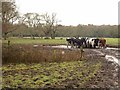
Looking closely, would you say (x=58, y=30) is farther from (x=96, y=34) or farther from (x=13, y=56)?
(x=13, y=56)

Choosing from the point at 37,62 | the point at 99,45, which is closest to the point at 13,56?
the point at 37,62

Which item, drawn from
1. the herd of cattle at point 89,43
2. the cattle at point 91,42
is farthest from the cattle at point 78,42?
the cattle at point 91,42

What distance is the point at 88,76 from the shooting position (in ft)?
39.2

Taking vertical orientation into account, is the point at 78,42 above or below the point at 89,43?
above

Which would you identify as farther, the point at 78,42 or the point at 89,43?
the point at 78,42

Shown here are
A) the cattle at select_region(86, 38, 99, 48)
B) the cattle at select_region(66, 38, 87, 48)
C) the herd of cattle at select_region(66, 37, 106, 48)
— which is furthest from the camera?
the cattle at select_region(66, 38, 87, 48)

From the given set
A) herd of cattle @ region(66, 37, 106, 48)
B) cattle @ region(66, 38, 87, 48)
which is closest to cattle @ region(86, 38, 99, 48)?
herd of cattle @ region(66, 37, 106, 48)

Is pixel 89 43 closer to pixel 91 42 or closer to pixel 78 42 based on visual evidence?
pixel 91 42

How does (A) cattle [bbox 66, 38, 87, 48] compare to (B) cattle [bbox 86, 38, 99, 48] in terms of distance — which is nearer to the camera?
(B) cattle [bbox 86, 38, 99, 48]

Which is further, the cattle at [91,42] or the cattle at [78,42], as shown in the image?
the cattle at [78,42]

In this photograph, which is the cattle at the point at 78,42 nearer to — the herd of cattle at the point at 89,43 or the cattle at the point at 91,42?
the herd of cattle at the point at 89,43

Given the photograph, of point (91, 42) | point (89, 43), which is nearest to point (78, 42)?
point (89, 43)

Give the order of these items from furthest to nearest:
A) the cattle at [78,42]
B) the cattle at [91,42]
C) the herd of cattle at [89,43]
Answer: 1. the cattle at [78,42]
2. the herd of cattle at [89,43]
3. the cattle at [91,42]

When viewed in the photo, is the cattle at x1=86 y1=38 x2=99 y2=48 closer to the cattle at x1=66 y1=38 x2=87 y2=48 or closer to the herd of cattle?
the herd of cattle
